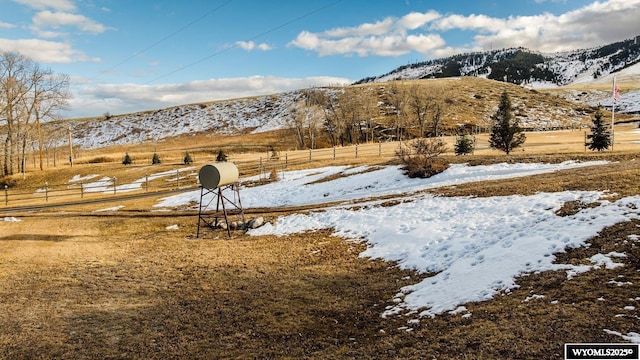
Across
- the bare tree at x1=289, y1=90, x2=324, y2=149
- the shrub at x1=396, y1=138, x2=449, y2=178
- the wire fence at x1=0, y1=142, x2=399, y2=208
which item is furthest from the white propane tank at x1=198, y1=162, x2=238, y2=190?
the bare tree at x1=289, y1=90, x2=324, y2=149

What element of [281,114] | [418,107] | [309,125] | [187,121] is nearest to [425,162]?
[309,125]

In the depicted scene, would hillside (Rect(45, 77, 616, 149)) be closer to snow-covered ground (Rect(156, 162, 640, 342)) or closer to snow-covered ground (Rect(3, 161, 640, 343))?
snow-covered ground (Rect(3, 161, 640, 343))

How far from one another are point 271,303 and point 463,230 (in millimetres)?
7853

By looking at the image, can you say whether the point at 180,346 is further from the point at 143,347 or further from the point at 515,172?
the point at 515,172

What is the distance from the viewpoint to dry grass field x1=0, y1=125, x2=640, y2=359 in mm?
7613

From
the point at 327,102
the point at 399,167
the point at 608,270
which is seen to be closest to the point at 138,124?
the point at 327,102

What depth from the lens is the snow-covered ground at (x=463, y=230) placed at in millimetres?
10000

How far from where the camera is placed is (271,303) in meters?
11.5

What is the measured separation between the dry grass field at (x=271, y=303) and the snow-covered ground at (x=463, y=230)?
18.6 inches

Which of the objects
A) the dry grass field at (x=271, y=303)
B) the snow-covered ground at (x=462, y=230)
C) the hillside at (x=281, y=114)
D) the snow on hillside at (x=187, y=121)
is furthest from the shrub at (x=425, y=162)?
the snow on hillside at (x=187, y=121)

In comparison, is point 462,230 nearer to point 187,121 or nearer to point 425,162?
point 425,162

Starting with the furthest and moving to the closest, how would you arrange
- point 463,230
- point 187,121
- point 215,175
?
point 187,121
point 215,175
point 463,230

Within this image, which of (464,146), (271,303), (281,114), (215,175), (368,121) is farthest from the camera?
(281,114)

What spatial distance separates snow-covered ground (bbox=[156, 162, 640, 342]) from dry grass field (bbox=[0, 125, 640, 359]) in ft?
1.55
